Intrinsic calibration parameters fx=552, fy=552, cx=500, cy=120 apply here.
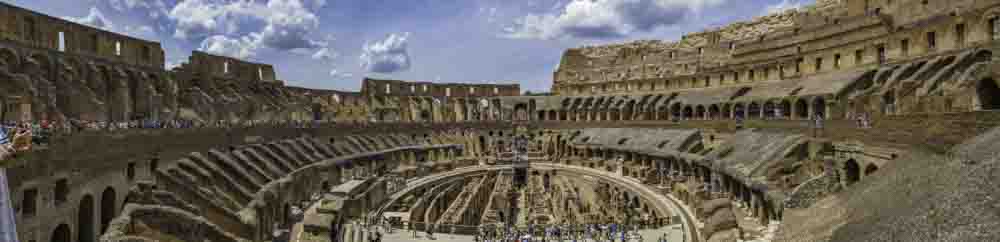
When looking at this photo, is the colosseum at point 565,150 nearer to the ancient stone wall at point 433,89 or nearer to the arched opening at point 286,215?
the arched opening at point 286,215

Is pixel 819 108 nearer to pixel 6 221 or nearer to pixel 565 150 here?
pixel 565 150

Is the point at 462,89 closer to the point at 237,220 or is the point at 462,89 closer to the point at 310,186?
the point at 310,186

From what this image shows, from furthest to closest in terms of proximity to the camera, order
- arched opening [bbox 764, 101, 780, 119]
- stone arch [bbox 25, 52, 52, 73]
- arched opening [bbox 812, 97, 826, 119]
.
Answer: arched opening [bbox 764, 101, 780, 119] < arched opening [bbox 812, 97, 826, 119] < stone arch [bbox 25, 52, 52, 73]

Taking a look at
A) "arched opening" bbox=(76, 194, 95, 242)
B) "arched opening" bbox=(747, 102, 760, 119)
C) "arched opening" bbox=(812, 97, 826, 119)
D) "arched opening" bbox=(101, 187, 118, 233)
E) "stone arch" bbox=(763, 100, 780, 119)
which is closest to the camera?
"arched opening" bbox=(76, 194, 95, 242)

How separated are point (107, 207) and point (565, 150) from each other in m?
42.6

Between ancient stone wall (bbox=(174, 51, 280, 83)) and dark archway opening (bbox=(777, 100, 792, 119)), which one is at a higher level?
ancient stone wall (bbox=(174, 51, 280, 83))

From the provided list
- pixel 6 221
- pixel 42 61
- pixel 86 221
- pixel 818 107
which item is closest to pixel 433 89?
pixel 818 107

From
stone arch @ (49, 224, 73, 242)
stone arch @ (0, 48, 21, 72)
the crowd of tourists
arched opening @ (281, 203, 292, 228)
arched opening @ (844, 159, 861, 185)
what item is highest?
stone arch @ (0, 48, 21, 72)

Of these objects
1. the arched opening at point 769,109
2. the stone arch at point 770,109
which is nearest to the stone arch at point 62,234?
the stone arch at point 770,109

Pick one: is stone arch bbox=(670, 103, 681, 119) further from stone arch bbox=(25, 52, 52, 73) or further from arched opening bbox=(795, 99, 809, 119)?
stone arch bbox=(25, 52, 52, 73)

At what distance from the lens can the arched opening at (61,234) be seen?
1625cm

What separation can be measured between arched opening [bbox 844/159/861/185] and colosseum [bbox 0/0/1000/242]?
139 millimetres

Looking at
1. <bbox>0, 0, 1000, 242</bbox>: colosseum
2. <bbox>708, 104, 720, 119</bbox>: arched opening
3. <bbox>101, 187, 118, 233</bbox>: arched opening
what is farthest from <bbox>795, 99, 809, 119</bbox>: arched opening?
<bbox>101, 187, 118, 233</bbox>: arched opening

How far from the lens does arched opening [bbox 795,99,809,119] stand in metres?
38.0
